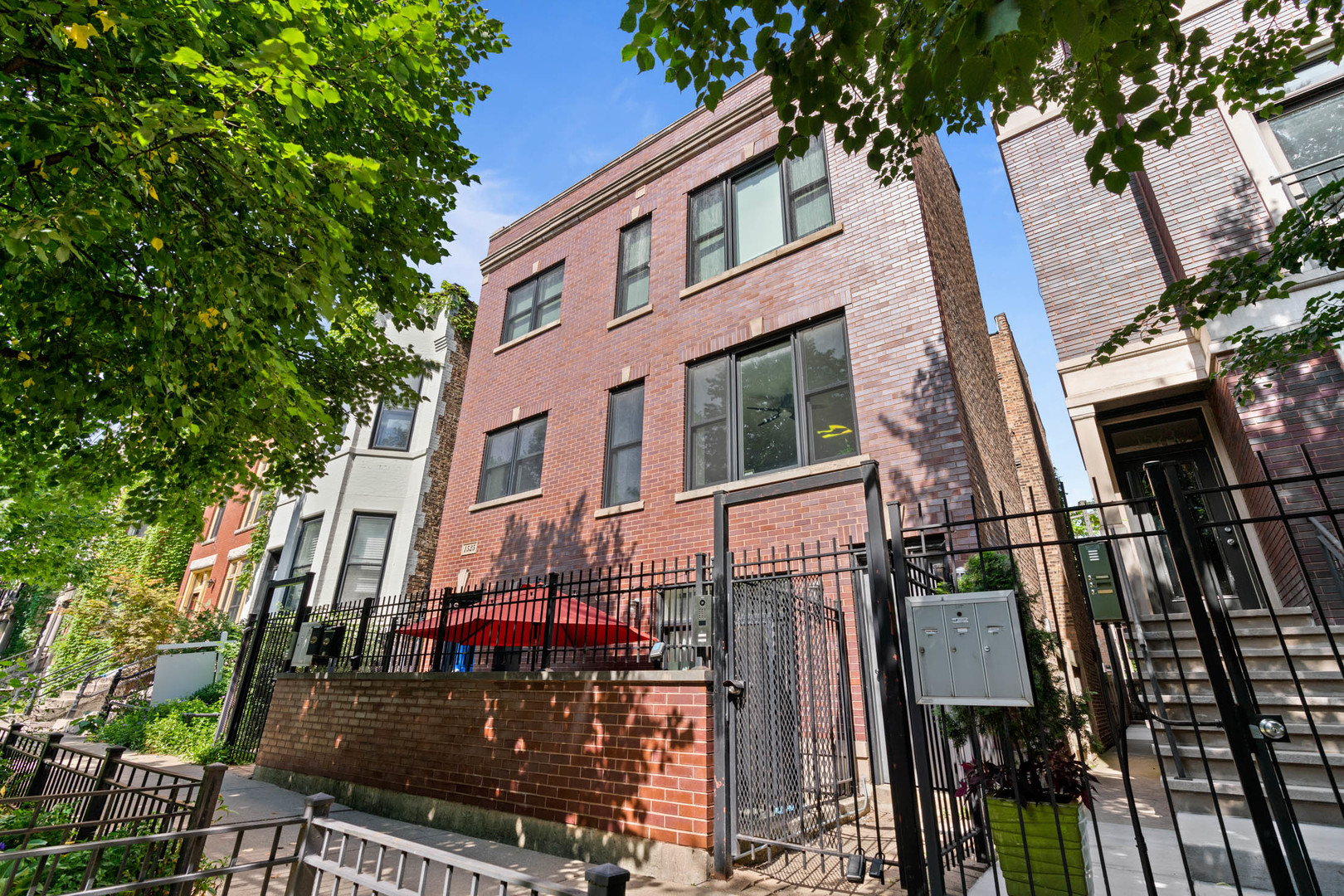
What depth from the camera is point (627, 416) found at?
10820 mm

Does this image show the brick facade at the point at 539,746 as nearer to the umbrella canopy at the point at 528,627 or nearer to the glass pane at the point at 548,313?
the umbrella canopy at the point at 528,627

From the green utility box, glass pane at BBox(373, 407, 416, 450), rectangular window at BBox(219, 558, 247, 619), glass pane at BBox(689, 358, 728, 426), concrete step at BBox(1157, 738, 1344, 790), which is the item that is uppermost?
glass pane at BBox(373, 407, 416, 450)

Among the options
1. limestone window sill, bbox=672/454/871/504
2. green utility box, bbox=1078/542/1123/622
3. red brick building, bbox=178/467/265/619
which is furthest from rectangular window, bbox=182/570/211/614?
green utility box, bbox=1078/542/1123/622

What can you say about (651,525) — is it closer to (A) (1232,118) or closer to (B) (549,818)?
(B) (549,818)

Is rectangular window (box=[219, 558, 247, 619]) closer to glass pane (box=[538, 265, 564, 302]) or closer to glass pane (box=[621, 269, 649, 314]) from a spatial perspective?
glass pane (box=[538, 265, 564, 302])

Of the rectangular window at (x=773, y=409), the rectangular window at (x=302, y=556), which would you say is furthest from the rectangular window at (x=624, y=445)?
the rectangular window at (x=302, y=556)

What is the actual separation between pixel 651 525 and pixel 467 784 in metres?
4.13

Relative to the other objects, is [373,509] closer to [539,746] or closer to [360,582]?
[360,582]

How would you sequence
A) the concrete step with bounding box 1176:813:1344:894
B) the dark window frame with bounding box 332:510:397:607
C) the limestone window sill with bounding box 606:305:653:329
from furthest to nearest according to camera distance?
the dark window frame with bounding box 332:510:397:607 → the limestone window sill with bounding box 606:305:653:329 → the concrete step with bounding box 1176:813:1344:894

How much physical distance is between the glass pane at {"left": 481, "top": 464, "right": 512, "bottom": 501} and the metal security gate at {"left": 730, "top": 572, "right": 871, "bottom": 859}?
740 cm

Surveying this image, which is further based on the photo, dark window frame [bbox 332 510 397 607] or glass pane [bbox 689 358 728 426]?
dark window frame [bbox 332 510 397 607]

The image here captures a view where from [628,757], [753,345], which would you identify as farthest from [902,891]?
[753,345]

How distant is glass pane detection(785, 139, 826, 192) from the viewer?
1010 cm

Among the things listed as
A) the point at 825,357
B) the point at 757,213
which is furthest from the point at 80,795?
the point at 757,213
